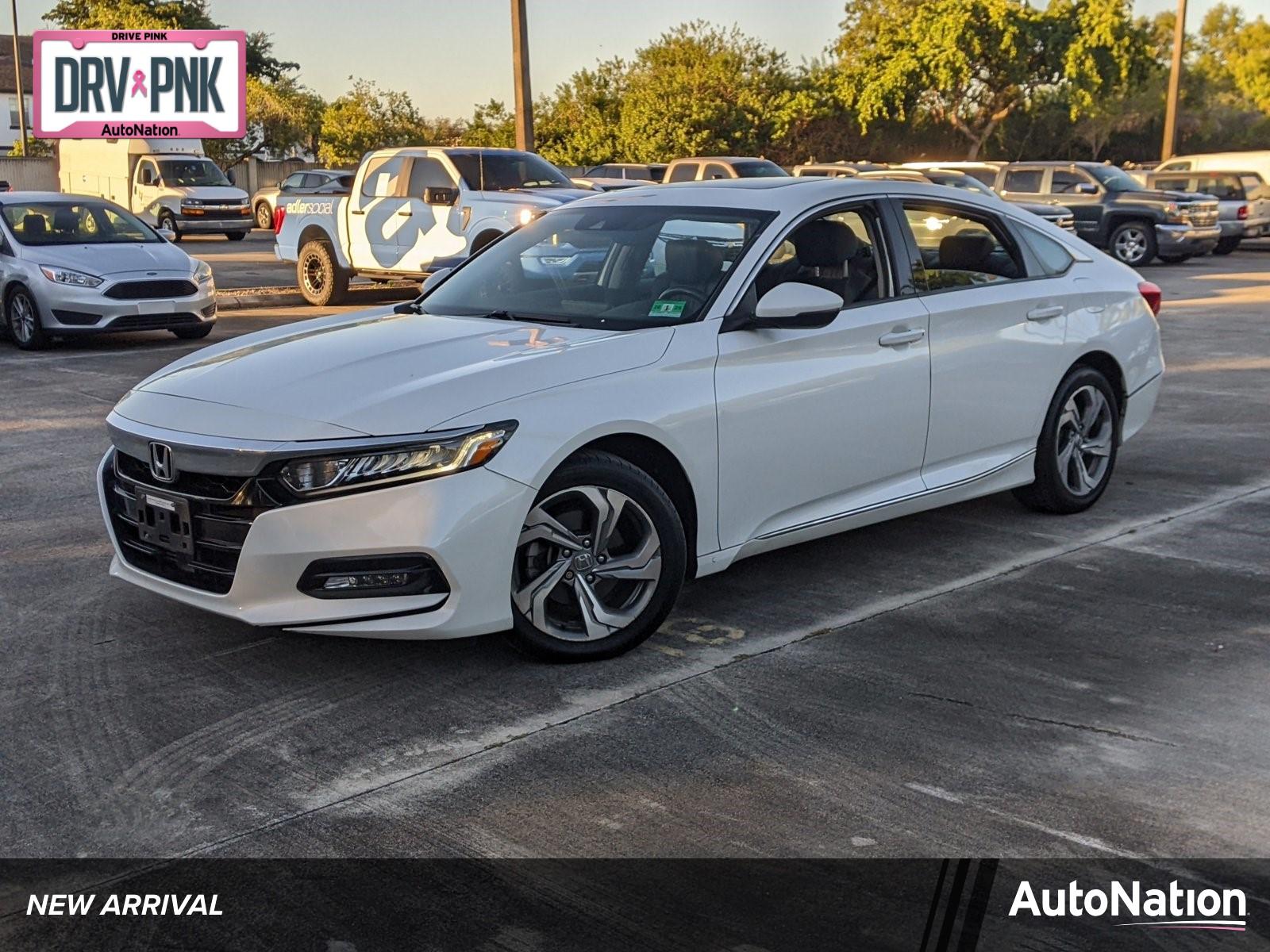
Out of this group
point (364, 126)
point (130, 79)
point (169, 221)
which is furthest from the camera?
point (364, 126)

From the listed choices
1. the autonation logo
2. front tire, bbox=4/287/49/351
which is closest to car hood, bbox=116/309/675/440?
the autonation logo

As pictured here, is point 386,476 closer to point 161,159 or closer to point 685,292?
point 685,292

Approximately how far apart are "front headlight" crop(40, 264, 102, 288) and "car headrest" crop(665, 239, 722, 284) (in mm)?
9334

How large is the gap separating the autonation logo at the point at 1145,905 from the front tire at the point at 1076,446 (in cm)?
360

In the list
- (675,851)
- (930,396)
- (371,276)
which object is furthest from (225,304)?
(675,851)

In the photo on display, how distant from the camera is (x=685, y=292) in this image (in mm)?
5586

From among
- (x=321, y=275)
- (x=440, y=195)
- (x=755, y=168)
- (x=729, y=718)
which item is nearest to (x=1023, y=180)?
(x=755, y=168)

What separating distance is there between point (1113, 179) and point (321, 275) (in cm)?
1470

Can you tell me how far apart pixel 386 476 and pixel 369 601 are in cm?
40

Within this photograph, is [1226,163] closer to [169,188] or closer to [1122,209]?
[1122,209]

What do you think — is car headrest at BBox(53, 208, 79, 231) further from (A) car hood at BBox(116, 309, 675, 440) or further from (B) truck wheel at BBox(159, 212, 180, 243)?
(B) truck wheel at BBox(159, 212, 180, 243)

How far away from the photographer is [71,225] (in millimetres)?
14602

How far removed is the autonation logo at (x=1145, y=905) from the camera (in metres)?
3.32

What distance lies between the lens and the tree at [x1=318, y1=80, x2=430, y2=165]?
54.7 metres
